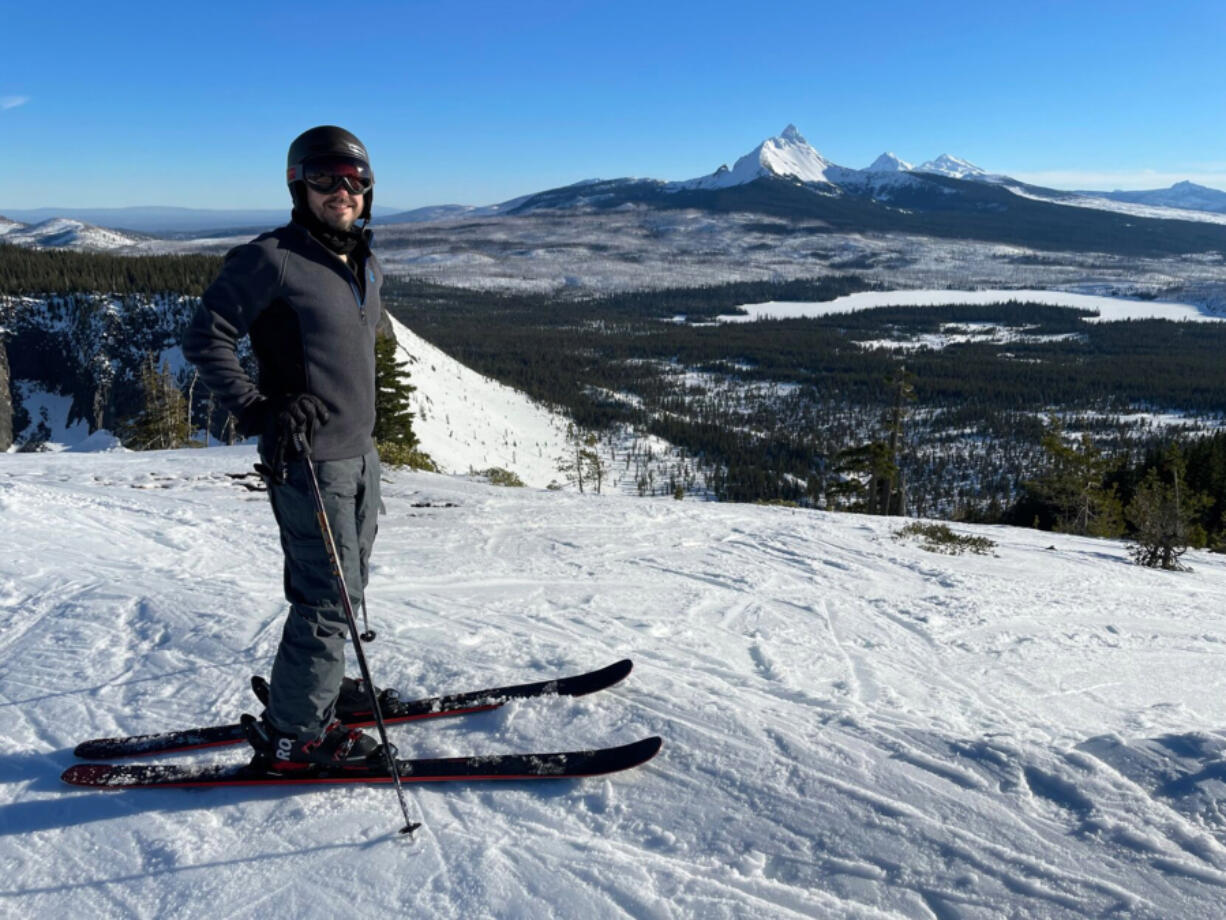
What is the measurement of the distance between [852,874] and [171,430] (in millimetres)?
34192

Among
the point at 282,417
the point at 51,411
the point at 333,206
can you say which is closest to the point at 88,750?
the point at 282,417

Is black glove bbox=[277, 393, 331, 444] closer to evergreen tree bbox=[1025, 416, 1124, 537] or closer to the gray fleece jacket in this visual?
the gray fleece jacket

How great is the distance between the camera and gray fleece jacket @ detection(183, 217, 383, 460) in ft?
10.2

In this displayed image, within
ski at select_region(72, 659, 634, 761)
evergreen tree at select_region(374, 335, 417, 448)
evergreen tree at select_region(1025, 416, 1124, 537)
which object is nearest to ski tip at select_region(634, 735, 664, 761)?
ski at select_region(72, 659, 634, 761)

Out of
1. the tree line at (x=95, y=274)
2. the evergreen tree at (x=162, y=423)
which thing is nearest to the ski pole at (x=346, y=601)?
the evergreen tree at (x=162, y=423)

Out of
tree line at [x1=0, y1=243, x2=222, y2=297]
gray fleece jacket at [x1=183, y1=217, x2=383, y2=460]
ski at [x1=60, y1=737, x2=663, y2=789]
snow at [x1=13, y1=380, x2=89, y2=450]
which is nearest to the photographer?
gray fleece jacket at [x1=183, y1=217, x2=383, y2=460]

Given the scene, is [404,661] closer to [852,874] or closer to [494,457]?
[852,874]

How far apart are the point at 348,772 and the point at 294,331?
6.80ft

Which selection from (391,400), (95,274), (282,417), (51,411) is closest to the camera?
(282,417)

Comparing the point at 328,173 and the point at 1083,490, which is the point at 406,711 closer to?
the point at 328,173

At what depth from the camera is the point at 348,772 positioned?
3.46 meters

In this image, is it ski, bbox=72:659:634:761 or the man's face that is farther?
ski, bbox=72:659:634:761

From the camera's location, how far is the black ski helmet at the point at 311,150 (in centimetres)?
328

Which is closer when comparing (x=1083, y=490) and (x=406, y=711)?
(x=406, y=711)
